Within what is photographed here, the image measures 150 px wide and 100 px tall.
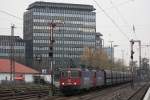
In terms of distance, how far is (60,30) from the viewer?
583ft

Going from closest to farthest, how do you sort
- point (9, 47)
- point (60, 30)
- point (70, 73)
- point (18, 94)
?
point (18, 94), point (70, 73), point (9, 47), point (60, 30)

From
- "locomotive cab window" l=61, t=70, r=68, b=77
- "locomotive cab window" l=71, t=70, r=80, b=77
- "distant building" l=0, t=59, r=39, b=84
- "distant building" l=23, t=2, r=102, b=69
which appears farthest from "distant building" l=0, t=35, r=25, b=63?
"locomotive cab window" l=71, t=70, r=80, b=77

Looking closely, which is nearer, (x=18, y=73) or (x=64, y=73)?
(x=64, y=73)

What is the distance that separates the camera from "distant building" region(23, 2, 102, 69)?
175 m

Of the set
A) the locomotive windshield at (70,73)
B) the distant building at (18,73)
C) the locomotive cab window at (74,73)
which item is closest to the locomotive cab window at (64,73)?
the locomotive windshield at (70,73)

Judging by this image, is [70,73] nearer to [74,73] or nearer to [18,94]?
[74,73]

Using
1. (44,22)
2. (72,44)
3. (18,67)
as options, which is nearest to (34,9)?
(44,22)

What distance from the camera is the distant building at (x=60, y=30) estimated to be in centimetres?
17462

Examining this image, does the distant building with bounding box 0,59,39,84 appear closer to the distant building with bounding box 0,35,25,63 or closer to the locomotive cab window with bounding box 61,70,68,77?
the locomotive cab window with bounding box 61,70,68,77

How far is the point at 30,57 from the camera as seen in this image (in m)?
181

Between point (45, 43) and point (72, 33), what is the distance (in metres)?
13.3

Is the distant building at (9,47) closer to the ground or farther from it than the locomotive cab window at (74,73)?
farther from it

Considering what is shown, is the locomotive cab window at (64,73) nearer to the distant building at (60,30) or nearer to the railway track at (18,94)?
the railway track at (18,94)

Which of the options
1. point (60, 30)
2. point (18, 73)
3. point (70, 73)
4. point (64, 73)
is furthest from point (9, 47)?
point (70, 73)
